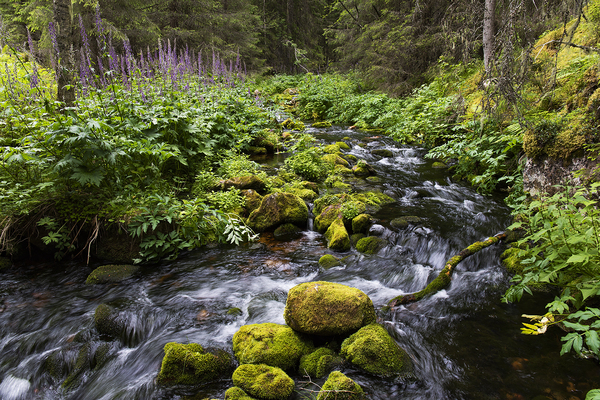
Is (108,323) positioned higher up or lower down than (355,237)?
lower down

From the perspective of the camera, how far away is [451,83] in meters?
11.9

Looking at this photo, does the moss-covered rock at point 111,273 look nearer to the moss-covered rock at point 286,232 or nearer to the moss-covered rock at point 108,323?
the moss-covered rock at point 108,323

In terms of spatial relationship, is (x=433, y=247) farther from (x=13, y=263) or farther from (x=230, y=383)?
(x=13, y=263)

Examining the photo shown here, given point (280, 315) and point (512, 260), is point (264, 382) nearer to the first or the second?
point (280, 315)

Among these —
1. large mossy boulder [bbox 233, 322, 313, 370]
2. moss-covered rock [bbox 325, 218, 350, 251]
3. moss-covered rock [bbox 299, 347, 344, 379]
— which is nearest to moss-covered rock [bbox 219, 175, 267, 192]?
moss-covered rock [bbox 325, 218, 350, 251]

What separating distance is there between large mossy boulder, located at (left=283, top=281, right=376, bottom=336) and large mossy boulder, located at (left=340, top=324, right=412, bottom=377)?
18 cm

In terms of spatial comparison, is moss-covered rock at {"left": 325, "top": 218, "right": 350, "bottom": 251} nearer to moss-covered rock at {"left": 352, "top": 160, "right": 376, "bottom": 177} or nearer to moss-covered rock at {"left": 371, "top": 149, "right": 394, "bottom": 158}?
moss-covered rock at {"left": 352, "top": 160, "right": 376, "bottom": 177}

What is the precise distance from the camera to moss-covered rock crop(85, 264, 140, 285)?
4.66m

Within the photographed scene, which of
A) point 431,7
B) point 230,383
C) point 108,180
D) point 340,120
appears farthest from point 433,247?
point 431,7

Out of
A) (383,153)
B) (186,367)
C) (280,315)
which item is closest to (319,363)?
(280,315)

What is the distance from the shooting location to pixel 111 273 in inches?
187

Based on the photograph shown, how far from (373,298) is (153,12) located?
58.5 ft

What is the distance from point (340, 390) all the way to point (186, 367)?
1.43m

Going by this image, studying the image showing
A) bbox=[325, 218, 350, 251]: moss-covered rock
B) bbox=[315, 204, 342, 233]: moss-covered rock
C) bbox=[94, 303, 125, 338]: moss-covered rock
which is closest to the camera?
bbox=[94, 303, 125, 338]: moss-covered rock
